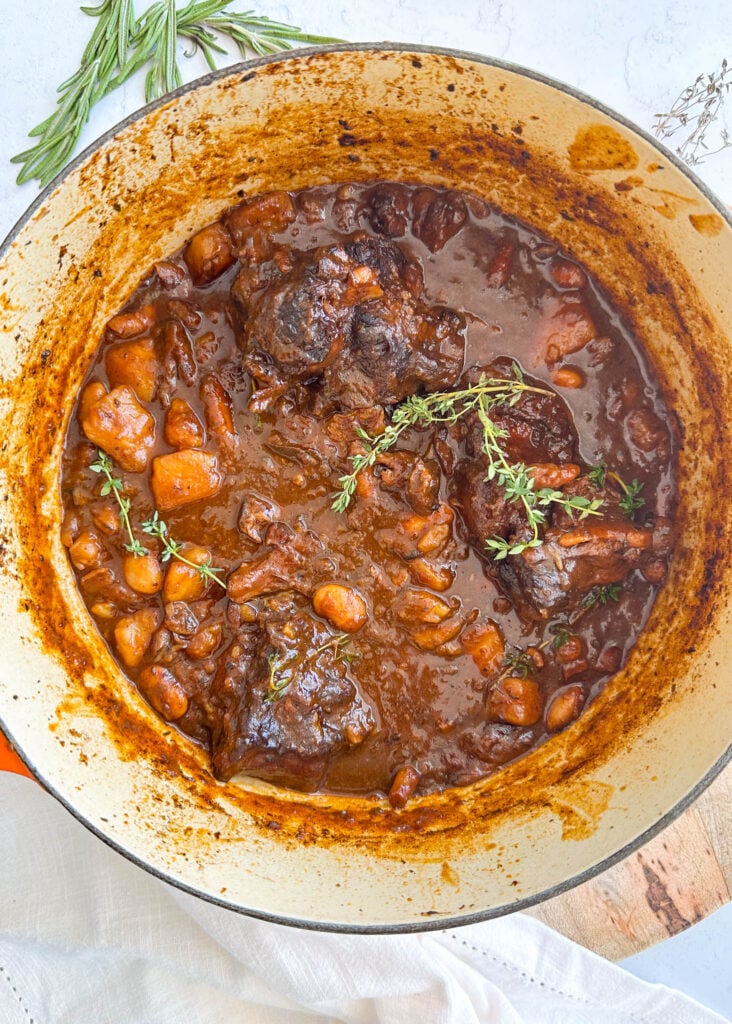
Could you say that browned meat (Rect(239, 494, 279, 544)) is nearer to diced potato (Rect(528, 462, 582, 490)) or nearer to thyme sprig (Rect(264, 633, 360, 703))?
thyme sprig (Rect(264, 633, 360, 703))

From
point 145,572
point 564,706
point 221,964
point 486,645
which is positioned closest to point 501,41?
point 486,645

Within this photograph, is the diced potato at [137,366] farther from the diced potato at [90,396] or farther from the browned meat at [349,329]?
the browned meat at [349,329]

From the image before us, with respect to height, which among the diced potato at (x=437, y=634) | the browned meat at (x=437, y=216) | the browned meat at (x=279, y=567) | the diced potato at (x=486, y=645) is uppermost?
the browned meat at (x=437, y=216)

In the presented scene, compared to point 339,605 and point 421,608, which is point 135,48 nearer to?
point 339,605

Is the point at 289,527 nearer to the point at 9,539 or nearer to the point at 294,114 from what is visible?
the point at 9,539

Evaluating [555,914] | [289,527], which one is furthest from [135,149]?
[555,914]

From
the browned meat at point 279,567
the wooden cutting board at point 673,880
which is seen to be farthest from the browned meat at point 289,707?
the wooden cutting board at point 673,880
